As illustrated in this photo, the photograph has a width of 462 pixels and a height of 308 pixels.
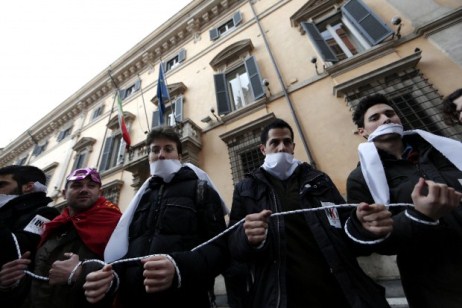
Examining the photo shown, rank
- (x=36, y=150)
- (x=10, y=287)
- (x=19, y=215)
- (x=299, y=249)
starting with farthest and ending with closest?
(x=36, y=150) → (x=19, y=215) → (x=299, y=249) → (x=10, y=287)

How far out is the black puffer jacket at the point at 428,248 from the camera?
108 cm

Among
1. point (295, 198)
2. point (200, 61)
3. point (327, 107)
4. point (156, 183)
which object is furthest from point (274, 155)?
point (200, 61)

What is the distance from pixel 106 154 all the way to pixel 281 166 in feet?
32.5

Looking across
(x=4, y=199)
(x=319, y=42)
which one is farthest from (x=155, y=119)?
(x=4, y=199)

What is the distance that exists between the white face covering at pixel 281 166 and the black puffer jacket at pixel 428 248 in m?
0.69

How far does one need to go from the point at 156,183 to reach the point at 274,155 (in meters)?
1.13

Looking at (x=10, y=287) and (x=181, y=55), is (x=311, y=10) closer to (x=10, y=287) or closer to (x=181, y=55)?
(x=181, y=55)

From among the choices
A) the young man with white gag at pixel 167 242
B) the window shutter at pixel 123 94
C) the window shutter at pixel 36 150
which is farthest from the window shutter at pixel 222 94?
the window shutter at pixel 36 150

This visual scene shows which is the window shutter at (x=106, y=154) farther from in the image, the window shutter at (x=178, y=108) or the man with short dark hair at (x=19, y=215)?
the man with short dark hair at (x=19, y=215)

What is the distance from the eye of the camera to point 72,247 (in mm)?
1653

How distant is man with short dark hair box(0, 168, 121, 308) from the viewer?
1.19m

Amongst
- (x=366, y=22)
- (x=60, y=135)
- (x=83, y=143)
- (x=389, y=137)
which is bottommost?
(x=389, y=137)

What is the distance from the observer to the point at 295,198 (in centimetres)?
162

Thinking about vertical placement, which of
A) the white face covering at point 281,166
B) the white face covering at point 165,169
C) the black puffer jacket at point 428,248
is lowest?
the black puffer jacket at point 428,248
